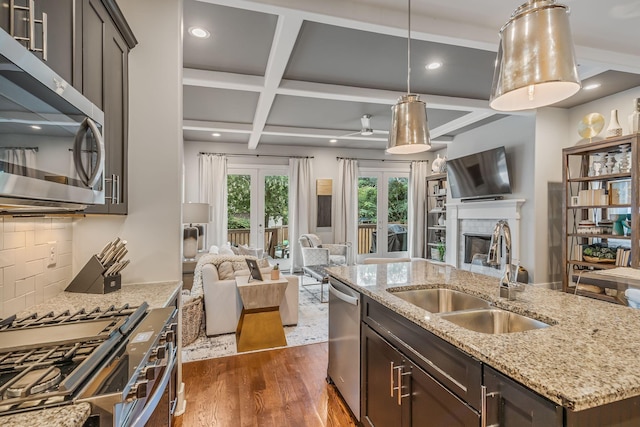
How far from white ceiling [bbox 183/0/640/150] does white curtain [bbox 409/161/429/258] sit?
8.91 ft

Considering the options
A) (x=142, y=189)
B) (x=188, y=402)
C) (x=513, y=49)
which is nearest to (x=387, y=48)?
(x=513, y=49)

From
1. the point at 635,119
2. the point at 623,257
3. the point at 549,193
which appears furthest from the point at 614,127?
the point at 623,257

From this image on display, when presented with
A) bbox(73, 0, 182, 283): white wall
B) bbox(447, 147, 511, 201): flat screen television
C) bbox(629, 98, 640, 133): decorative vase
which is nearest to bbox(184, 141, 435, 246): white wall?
bbox(447, 147, 511, 201): flat screen television

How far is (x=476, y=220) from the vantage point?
5871mm

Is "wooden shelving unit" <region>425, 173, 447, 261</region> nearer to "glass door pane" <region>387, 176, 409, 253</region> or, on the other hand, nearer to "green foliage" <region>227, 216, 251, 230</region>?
"glass door pane" <region>387, 176, 409, 253</region>

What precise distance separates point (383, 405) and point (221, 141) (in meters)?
6.10

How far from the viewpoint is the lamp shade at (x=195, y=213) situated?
4.60 m

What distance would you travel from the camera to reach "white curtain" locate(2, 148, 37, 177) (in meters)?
0.77

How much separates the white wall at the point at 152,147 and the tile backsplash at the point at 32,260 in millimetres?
206

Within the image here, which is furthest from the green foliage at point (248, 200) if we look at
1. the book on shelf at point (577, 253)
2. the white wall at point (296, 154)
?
the book on shelf at point (577, 253)

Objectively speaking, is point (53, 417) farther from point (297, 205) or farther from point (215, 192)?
point (297, 205)

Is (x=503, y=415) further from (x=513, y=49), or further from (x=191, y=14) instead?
(x=191, y=14)

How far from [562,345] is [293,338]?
279 centimetres

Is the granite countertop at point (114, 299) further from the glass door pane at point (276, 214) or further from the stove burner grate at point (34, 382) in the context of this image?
the glass door pane at point (276, 214)
